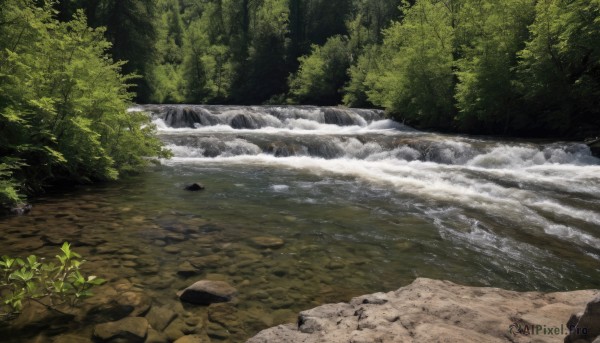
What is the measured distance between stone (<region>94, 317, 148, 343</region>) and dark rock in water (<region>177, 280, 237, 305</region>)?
611 millimetres

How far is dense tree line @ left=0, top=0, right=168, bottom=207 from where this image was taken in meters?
6.89

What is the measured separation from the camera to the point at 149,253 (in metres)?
5.66

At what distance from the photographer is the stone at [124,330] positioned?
11.8 feet

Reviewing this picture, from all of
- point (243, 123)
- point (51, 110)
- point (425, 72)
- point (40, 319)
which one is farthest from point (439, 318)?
point (425, 72)

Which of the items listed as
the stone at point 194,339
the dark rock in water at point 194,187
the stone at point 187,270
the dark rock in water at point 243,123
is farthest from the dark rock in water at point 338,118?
the stone at point 194,339

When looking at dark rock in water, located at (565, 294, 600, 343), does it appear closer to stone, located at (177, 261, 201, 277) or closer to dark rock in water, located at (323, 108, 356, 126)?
stone, located at (177, 261, 201, 277)

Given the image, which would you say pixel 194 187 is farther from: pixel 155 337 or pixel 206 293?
pixel 155 337

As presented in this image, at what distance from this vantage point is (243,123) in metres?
24.8

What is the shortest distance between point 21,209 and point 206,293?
492 centimetres

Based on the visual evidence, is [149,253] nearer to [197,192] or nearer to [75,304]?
[75,304]

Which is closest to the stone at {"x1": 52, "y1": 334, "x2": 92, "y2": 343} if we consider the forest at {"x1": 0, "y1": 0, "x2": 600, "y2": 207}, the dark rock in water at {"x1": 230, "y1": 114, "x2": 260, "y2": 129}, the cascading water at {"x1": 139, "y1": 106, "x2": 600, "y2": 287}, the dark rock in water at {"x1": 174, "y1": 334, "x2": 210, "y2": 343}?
the dark rock in water at {"x1": 174, "y1": 334, "x2": 210, "y2": 343}

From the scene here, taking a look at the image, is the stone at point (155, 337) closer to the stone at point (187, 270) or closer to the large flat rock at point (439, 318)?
the large flat rock at point (439, 318)

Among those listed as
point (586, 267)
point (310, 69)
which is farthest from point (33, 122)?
point (310, 69)

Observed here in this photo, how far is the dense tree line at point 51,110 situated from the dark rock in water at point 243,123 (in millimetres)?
14384
